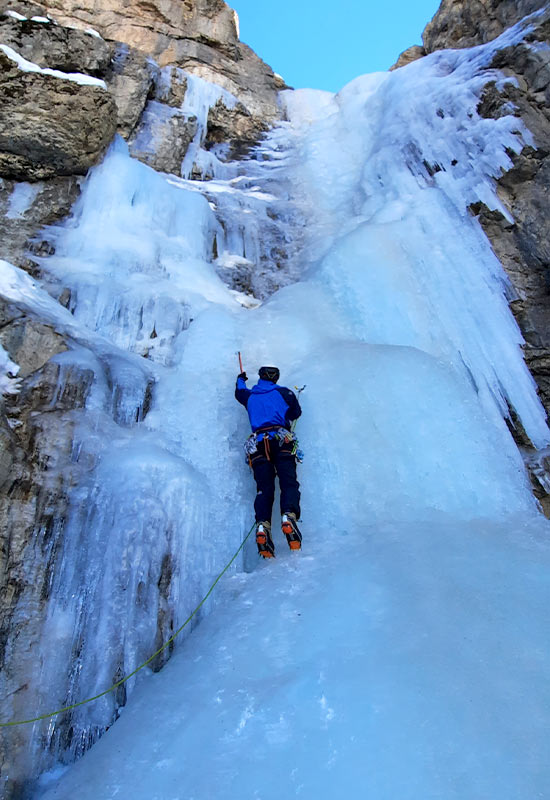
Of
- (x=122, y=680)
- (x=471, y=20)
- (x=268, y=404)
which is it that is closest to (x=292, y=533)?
(x=268, y=404)

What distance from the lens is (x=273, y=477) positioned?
3998 mm

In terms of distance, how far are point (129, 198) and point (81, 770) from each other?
651cm

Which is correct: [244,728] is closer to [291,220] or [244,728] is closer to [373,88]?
[291,220]

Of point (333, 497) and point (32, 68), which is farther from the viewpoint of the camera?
point (32, 68)

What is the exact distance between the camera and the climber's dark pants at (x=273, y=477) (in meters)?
3.75

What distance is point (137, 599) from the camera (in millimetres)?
3221

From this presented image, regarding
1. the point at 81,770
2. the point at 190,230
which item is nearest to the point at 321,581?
the point at 81,770

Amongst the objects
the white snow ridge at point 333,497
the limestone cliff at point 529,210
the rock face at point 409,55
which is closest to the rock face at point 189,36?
the rock face at point 409,55

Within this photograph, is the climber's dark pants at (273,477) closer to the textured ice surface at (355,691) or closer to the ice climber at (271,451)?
the ice climber at (271,451)

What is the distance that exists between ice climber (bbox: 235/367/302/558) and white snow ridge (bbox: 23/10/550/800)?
0.20 meters

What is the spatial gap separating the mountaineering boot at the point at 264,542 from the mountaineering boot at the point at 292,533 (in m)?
0.11

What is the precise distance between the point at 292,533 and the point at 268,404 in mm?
1098

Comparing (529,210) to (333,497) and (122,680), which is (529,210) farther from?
(122,680)

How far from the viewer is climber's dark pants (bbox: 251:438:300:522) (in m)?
3.75
